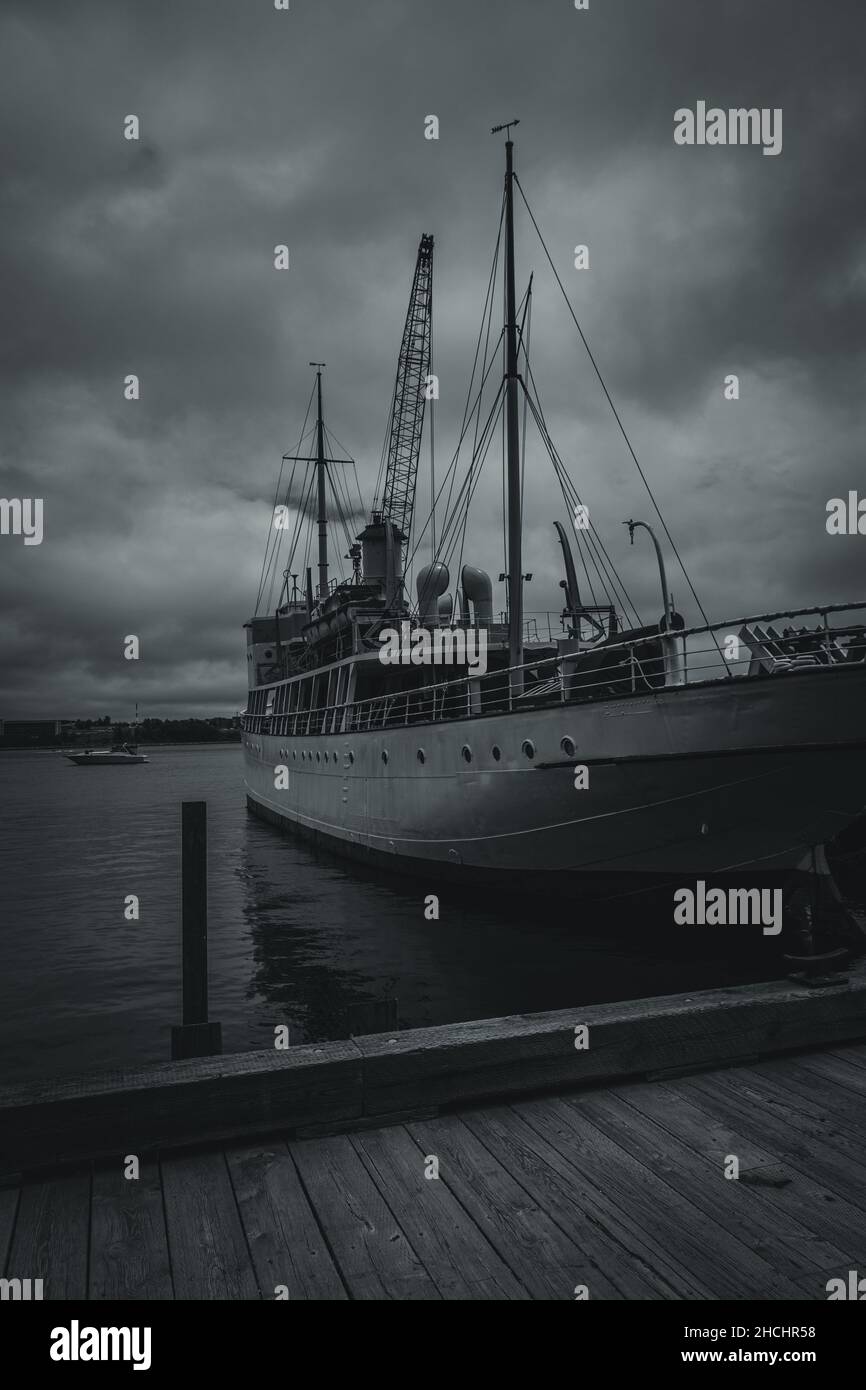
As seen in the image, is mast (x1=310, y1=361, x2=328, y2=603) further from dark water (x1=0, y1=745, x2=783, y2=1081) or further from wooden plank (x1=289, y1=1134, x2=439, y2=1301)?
wooden plank (x1=289, y1=1134, x2=439, y2=1301)

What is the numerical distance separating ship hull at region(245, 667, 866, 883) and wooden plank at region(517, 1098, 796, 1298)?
8219mm

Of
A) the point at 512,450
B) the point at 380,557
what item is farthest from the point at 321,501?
the point at 512,450

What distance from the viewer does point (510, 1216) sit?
12.5 ft

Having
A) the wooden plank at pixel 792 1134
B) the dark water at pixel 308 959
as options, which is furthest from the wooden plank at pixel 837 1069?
the dark water at pixel 308 959

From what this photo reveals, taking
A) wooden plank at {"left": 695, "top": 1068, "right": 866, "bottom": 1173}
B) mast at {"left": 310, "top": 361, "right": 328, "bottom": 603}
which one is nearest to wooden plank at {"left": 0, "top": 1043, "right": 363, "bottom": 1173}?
wooden plank at {"left": 695, "top": 1068, "right": 866, "bottom": 1173}

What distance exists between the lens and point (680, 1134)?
453cm

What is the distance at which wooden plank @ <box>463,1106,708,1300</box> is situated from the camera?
3.34 m

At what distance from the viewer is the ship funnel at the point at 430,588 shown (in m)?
29.5

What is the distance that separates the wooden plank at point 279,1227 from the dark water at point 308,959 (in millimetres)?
6946

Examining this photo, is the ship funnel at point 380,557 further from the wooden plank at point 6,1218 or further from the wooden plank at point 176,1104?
the wooden plank at point 6,1218

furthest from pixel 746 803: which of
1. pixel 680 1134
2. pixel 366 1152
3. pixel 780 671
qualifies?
pixel 366 1152

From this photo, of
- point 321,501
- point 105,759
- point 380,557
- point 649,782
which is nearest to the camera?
point 649,782

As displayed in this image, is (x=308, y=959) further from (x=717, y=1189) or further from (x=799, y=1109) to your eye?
(x=717, y=1189)

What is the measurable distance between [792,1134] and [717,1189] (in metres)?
0.73
